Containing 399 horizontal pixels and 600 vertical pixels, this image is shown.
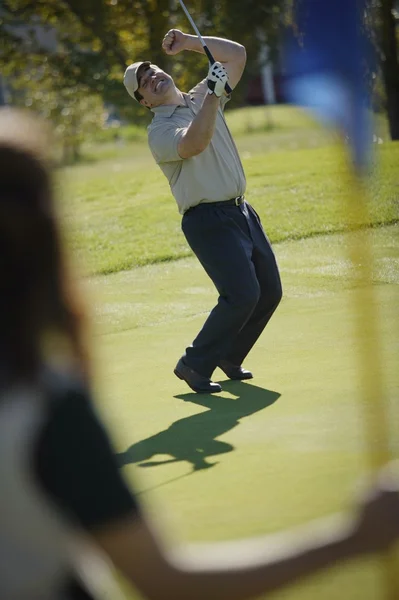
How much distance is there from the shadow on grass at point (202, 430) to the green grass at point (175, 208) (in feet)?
15.2

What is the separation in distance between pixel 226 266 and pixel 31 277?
4179 millimetres

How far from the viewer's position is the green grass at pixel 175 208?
12312 millimetres

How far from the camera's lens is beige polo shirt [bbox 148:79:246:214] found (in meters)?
5.77

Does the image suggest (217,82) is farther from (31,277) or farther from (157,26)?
(157,26)

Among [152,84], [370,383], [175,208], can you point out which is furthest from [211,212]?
[175,208]

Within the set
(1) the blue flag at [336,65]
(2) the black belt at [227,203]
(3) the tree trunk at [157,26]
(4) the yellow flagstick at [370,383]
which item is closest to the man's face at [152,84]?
(2) the black belt at [227,203]

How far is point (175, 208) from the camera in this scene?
14516 mm

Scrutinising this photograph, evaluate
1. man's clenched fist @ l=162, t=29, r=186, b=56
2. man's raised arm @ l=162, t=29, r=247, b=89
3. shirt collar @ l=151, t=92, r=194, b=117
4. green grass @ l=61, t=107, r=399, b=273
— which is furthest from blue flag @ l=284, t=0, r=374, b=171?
green grass @ l=61, t=107, r=399, b=273

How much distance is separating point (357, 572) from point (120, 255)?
919 centimetres

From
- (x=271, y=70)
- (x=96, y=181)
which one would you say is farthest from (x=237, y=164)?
(x=271, y=70)

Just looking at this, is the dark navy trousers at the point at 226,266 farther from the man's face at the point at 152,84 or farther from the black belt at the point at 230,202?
the man's face at the point at 152,84

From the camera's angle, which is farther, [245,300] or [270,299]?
[270,299]

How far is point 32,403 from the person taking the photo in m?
1.58

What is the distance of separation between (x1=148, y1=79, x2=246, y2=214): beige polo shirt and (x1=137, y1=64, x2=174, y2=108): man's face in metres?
0.05
